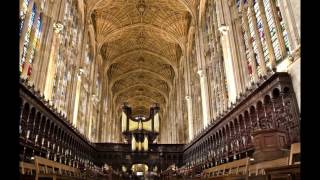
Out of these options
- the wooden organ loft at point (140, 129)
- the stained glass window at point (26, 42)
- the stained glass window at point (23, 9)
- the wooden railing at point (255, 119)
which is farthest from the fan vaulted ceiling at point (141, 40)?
the wooden railing at point (255, 119)

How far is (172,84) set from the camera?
3822 cm

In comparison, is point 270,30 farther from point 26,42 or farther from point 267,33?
point 26,42

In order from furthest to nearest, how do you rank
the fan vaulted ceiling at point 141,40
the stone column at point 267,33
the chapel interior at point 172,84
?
the fan vaulted ceiling at point 141,40, the stone column at point 267,33, the chapel interior at point 172,84

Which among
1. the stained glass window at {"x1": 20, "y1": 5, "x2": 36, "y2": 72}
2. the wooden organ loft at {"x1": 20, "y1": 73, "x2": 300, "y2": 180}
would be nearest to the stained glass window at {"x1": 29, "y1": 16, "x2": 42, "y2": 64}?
the stained glass window at {"x1": 20, "y1": 5, "x2": 36, "y2": 72}

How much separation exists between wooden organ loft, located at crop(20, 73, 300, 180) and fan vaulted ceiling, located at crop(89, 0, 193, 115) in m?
13.4

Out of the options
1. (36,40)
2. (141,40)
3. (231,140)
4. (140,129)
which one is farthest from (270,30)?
(141,40)

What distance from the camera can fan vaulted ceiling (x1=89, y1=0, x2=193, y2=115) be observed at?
26.1m

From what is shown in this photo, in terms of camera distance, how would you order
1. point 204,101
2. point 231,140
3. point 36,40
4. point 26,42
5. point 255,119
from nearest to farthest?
point 255,119 < point 26,42 < point 231,140 < point 36,40 < point 204,101

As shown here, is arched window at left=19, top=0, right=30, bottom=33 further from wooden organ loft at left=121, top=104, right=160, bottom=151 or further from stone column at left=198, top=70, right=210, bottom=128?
wooden organ loft at left=121, top=104, right=160, bottom=151

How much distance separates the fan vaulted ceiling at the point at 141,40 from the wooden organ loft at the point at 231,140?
13.4 meters

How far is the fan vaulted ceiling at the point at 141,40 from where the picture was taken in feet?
85.6

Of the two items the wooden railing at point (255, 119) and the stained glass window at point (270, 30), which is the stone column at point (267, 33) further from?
the wooden railing at point (255, 119)

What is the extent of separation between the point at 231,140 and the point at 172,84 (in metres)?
25.9
